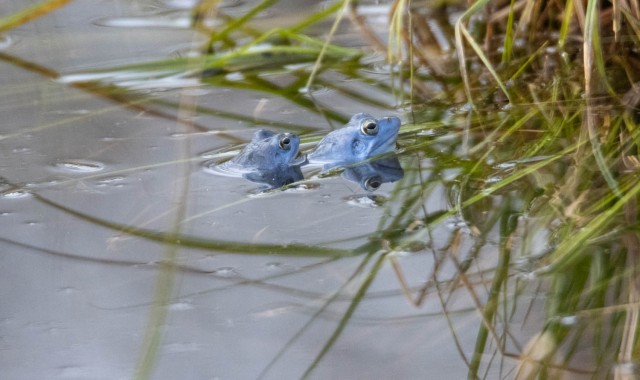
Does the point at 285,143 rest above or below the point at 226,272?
above

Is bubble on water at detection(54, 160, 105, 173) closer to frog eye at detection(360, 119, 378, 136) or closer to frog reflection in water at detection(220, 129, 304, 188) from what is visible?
frog reflection in water at detection(220, 129, 304, 188)

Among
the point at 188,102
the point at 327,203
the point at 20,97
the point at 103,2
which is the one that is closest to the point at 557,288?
the point at 327,203

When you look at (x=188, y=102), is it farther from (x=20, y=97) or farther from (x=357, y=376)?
(x=357, y=376)

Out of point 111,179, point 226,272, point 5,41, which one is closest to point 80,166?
point 111,179

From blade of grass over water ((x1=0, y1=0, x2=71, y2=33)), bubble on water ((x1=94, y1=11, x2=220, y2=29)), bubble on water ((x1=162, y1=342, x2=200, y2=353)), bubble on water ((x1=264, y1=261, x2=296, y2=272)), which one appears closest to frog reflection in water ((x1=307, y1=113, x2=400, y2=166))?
bubble on water ((x1=264, y1=261, x2=296, y2=272))

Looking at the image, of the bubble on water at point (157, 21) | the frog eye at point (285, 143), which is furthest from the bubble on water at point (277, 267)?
the bubble on water at point (157, 21)

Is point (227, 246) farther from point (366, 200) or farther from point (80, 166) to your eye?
point (80, 166)
